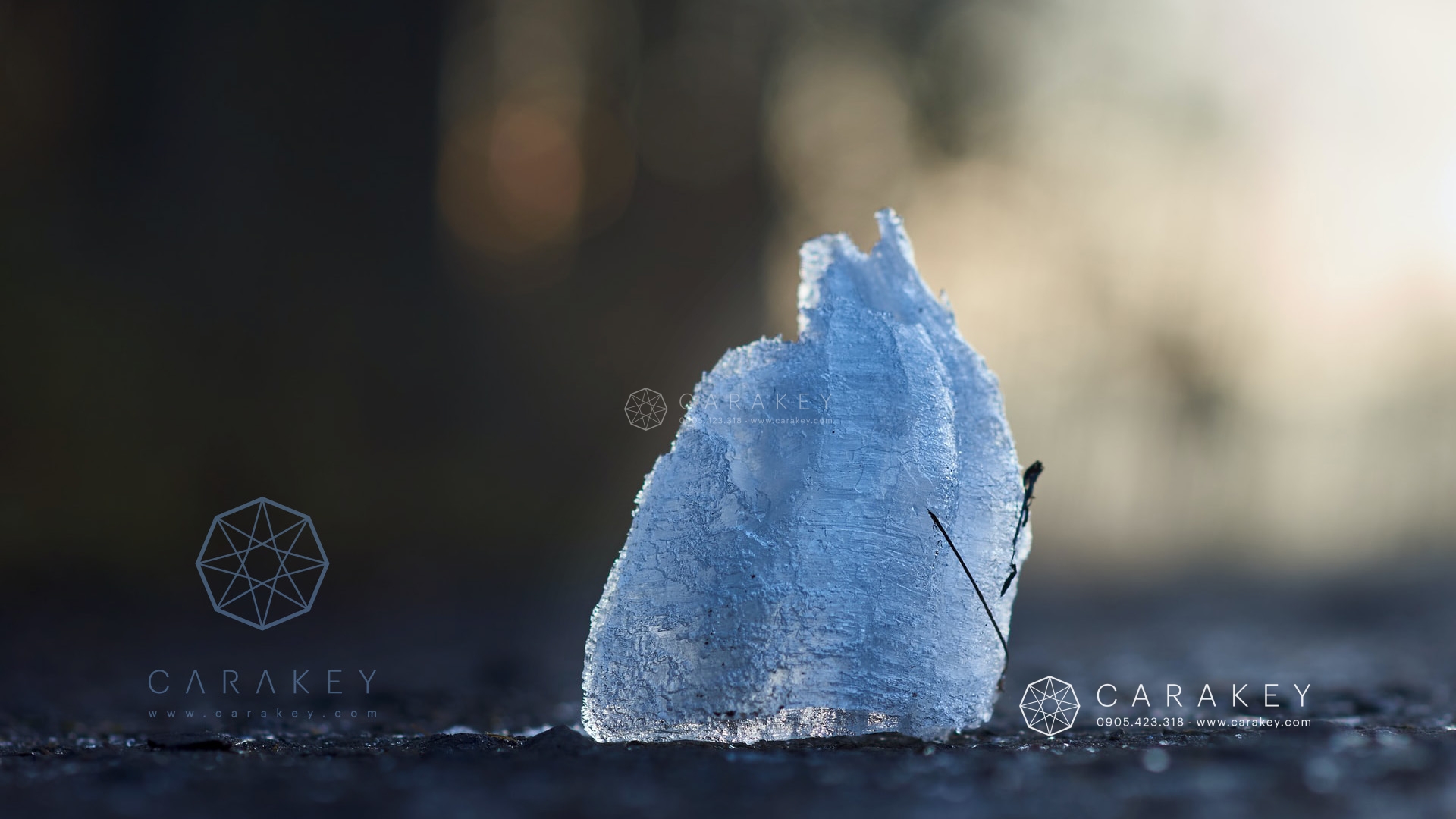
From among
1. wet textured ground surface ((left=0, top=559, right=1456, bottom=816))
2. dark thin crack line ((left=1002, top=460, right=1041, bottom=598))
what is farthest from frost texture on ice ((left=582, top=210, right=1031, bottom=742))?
wet textured ground surface ((left=0, top=559, right=1456, bottom=816))

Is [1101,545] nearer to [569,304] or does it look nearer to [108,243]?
[569,304]

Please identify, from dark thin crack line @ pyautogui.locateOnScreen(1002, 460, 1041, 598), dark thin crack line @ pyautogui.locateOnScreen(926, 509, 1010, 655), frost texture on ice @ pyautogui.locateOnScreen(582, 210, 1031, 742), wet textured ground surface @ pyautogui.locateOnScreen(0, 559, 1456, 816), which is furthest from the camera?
dark thin crack line @ pyautogui.locateOnScreen(1002, 460, 1041, 598)

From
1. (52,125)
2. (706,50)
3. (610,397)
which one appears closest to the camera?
(52,125)

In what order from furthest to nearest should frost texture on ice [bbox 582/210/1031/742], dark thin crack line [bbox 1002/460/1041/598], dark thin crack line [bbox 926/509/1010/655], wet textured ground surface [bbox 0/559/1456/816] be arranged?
dark thin crack line [bbox 1002/460/1041/598] → dark thin crack line [bbox 926/509/1010/655] → frost texture on ice [bbox 582/210/1031/742] → wet textured ground surface [bbox 0/559/1456/816]

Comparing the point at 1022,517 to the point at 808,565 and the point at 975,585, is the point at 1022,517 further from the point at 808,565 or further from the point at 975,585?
the point at 808,565

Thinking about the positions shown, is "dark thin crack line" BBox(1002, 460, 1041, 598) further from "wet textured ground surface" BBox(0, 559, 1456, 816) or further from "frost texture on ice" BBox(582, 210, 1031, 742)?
"wet textured ground surface" BBox(0, 559, 1456, 816)

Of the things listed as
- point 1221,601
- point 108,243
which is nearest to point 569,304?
point 108,243

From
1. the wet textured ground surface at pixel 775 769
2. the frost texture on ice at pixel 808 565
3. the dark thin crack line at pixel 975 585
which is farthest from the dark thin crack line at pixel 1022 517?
the wet textured ground surface at pixel 775 769
